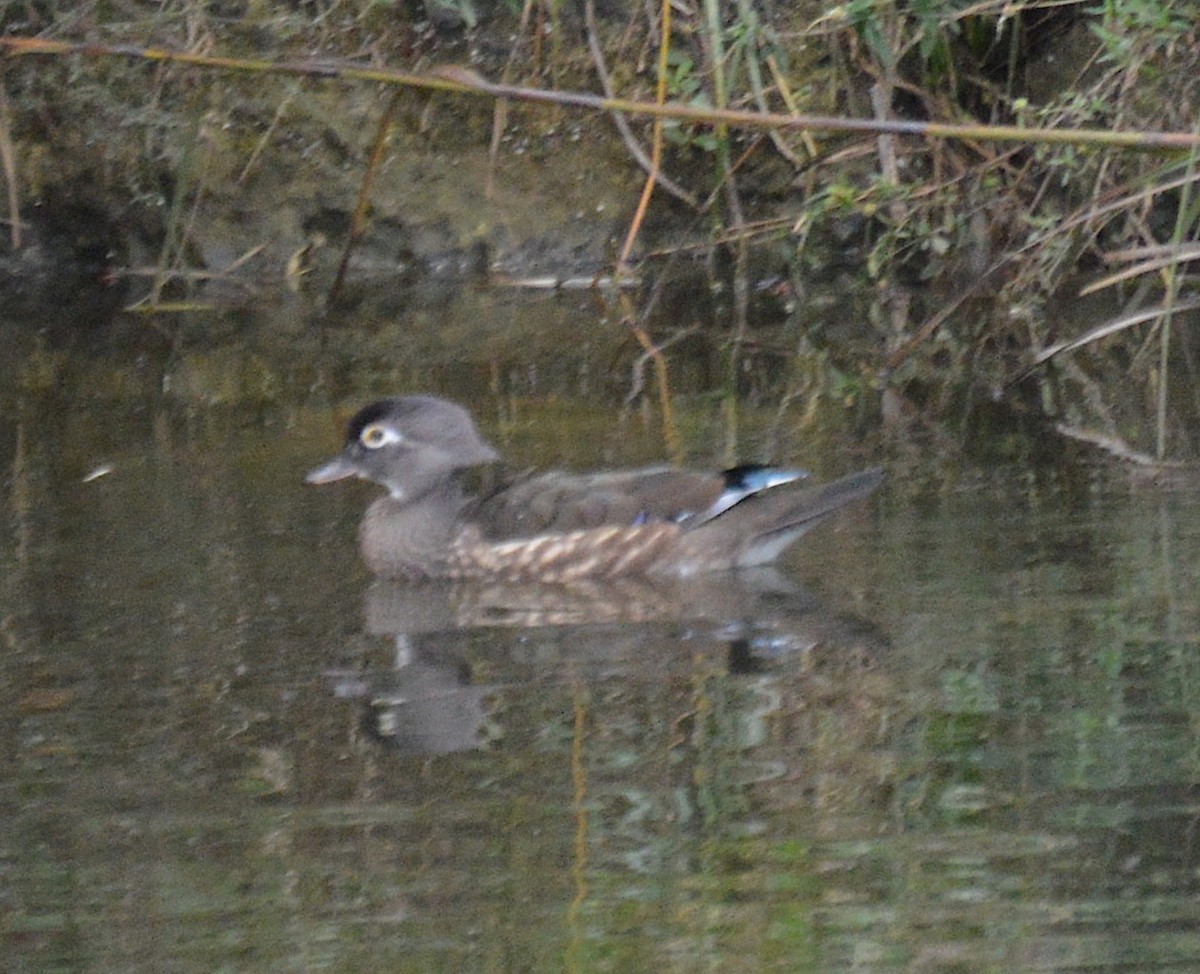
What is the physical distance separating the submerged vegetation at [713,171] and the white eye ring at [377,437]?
33.1 inches

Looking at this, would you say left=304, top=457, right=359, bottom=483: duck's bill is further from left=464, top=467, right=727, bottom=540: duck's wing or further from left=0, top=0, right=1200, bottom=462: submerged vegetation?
left=0, top=0, right=1200, bottom=462: submerged vegetation

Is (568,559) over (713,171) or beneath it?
beneath

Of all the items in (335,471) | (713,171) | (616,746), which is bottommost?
(616,746)

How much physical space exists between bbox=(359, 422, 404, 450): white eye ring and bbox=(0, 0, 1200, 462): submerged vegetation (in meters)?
0.84

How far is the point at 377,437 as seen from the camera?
23.6 feet

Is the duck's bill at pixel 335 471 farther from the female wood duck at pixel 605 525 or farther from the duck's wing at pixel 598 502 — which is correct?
the duck's wing at pixel 598 502

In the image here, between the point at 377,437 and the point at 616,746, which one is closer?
the point at 616,746

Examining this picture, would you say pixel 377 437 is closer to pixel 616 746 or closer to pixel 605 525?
pixel 605 525

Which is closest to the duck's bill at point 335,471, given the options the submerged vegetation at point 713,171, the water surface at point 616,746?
the water surface at point 616,746

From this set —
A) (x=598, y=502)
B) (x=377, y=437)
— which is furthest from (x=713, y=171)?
(x=598, y=502)

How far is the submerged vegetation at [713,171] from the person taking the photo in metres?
8.84

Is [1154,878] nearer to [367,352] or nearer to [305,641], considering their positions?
[305,641]

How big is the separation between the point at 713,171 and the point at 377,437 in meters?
5.79

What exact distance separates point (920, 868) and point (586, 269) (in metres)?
9.13
